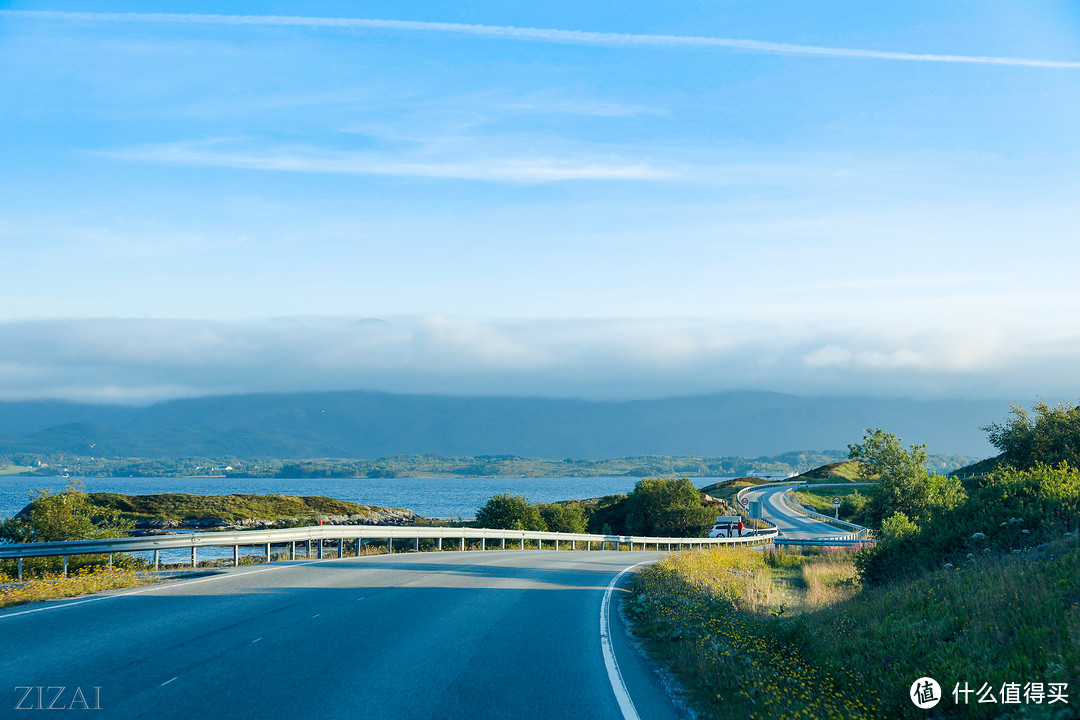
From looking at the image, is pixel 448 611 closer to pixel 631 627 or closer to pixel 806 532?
pixel 631 627

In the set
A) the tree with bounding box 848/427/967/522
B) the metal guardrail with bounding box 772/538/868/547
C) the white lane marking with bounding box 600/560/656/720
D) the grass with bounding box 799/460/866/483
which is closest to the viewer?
the white lane marking with bounding box 600/560/656/720

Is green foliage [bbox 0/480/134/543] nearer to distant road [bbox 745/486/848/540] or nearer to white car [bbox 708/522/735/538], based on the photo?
distant road [bbox 745/486/848/540]

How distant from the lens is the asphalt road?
286 inches

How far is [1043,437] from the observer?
29.5 metres

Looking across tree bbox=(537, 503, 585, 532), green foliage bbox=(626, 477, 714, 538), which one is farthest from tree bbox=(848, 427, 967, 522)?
tree bbox=(537, 503, 585, 532)

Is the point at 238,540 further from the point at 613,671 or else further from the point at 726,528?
the point at 726,528

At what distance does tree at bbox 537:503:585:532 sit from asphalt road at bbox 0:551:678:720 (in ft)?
128

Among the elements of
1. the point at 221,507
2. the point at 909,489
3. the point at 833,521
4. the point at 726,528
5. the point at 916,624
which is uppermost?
the point at 916,624

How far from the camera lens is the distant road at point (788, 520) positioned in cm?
6129

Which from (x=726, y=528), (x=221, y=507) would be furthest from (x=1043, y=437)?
(x=221, y=507)

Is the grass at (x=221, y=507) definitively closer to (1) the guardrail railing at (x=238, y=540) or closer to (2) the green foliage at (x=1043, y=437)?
(1) the guardrail railing at (x=238, y=540)

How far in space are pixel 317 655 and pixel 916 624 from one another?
850cm

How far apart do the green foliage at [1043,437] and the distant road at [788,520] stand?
64.9ft

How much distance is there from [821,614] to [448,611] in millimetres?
7855
